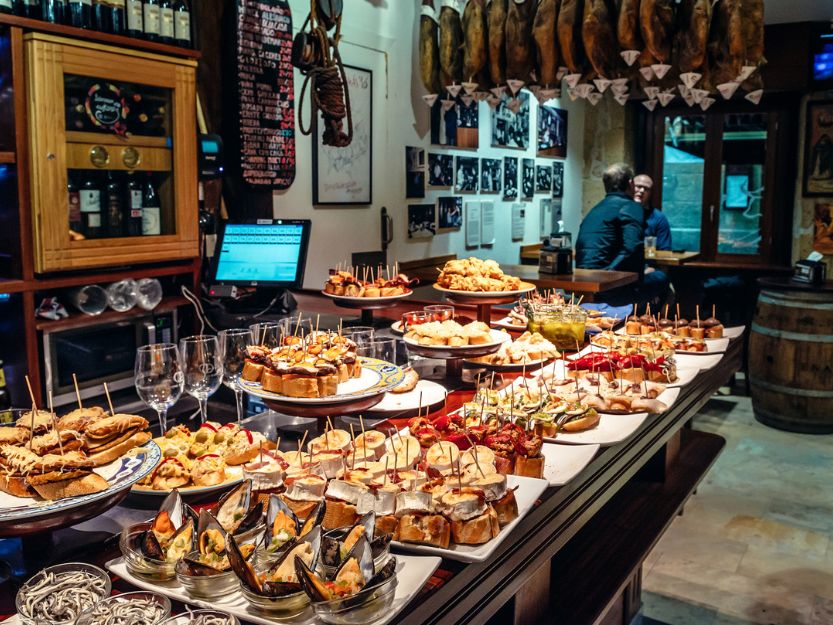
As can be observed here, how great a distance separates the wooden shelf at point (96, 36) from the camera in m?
2.89

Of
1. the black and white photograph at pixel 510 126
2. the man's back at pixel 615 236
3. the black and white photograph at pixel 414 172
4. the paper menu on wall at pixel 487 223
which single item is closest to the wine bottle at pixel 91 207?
the black and white photograph at pixel 414 172

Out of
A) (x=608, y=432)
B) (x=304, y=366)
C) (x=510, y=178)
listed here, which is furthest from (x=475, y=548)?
(x=510, y=178)

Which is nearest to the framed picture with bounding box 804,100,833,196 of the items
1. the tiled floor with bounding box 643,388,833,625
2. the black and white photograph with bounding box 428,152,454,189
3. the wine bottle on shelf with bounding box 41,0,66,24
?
the tiled floor with bounding box 643,388,833,625

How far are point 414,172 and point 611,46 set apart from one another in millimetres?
2159

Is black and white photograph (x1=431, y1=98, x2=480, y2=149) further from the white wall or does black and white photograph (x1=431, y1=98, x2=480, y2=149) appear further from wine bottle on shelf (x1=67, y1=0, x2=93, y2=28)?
wine bottle on shelf (x1=67, y1=0, x2=93, y2=28)

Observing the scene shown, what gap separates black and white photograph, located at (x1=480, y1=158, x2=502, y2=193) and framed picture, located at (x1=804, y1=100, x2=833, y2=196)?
10.5ft

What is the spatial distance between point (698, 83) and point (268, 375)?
369cm

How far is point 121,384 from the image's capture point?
11.3 ft

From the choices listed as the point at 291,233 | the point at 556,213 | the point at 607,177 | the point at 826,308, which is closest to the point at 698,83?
the point at 607,177

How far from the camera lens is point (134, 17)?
10.9 ft

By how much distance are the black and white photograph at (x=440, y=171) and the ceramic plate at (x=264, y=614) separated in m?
5.37

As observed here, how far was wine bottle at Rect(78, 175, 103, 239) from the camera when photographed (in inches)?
129

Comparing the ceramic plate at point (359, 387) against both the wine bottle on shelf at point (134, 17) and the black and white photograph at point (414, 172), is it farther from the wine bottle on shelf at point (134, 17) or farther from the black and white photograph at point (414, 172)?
the black and white photograph at point (414, 172)

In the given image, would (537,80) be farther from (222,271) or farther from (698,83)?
(222,271)
